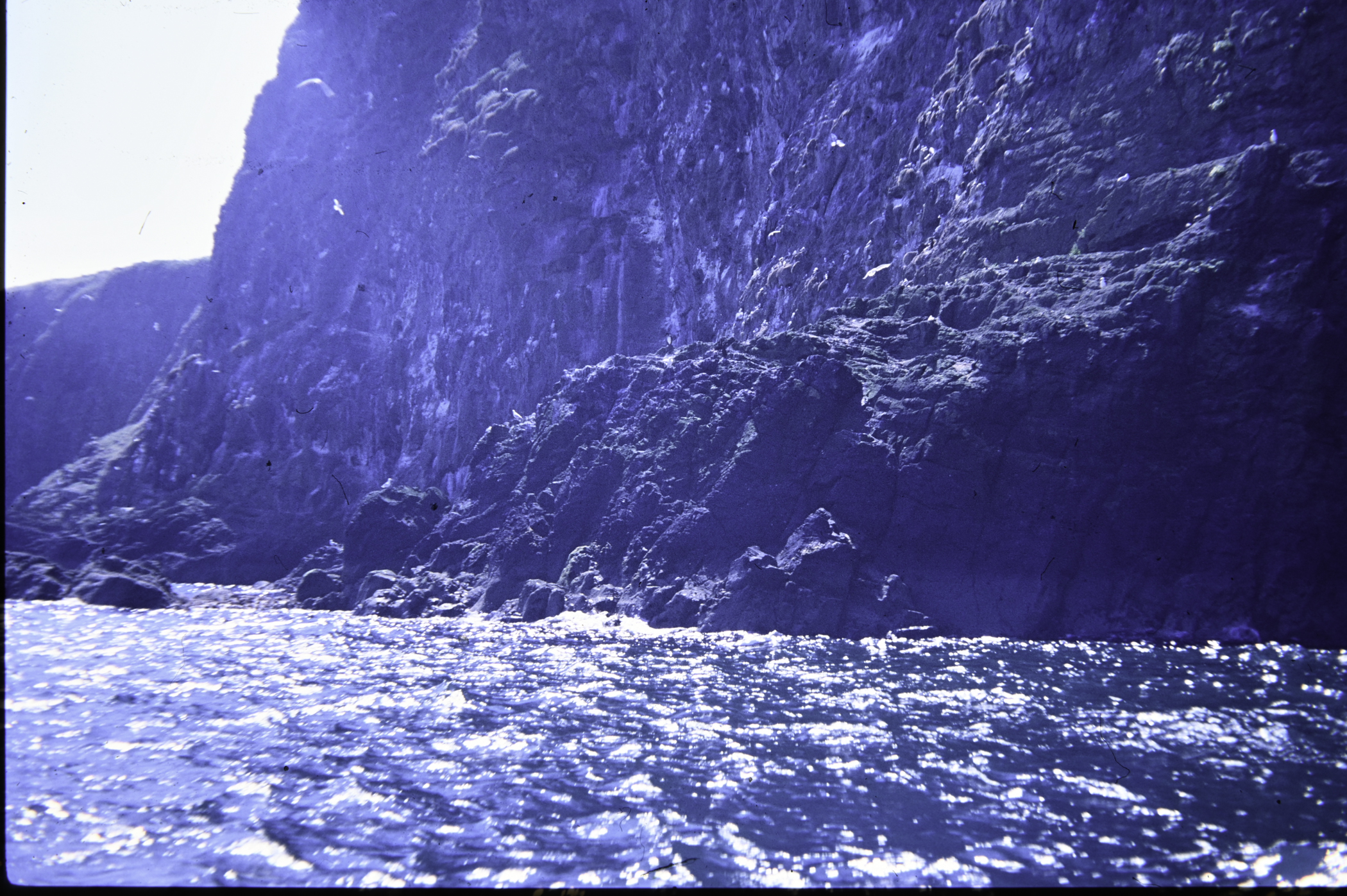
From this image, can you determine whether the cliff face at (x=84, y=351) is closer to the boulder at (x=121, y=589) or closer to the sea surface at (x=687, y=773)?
the boulder at (x=121, y=589)

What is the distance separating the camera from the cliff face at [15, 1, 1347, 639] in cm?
3359

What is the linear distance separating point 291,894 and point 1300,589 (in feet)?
119

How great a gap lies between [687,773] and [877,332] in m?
33.9

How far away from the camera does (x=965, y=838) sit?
1134cm

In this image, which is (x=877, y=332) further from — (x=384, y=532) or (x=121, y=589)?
(x=121, y=589)

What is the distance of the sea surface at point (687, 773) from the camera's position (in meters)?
10.6

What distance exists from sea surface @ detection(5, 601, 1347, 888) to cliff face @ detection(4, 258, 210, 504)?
10308 centimetres

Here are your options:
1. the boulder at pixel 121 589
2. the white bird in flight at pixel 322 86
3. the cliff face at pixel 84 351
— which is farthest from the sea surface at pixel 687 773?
the cliff face at pixel 84 351

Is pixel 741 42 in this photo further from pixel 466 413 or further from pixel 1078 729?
pixel 1078 729

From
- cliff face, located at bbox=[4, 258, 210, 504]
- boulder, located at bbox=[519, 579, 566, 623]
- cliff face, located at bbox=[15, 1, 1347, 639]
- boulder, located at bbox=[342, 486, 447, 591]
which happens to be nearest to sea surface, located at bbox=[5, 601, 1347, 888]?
cliff face, located at bbox=[15, 1, 1347, 639]

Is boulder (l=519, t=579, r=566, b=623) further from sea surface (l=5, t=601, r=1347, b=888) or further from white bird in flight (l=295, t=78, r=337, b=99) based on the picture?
white bird in flight (l=295, t=78, r=337, b=99)

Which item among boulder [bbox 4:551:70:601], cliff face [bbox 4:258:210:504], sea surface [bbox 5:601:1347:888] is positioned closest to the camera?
sea surface [bbox 5:601:1347:888]

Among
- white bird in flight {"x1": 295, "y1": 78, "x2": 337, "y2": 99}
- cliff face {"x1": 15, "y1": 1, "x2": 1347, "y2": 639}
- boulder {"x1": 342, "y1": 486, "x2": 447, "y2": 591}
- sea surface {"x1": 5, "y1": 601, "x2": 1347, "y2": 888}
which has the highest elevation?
white bird in flight {"x1": 295, "y1": 78, "x2": 337, "y2": 99}

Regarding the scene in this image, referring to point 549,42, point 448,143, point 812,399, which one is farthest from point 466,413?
point 812,399
